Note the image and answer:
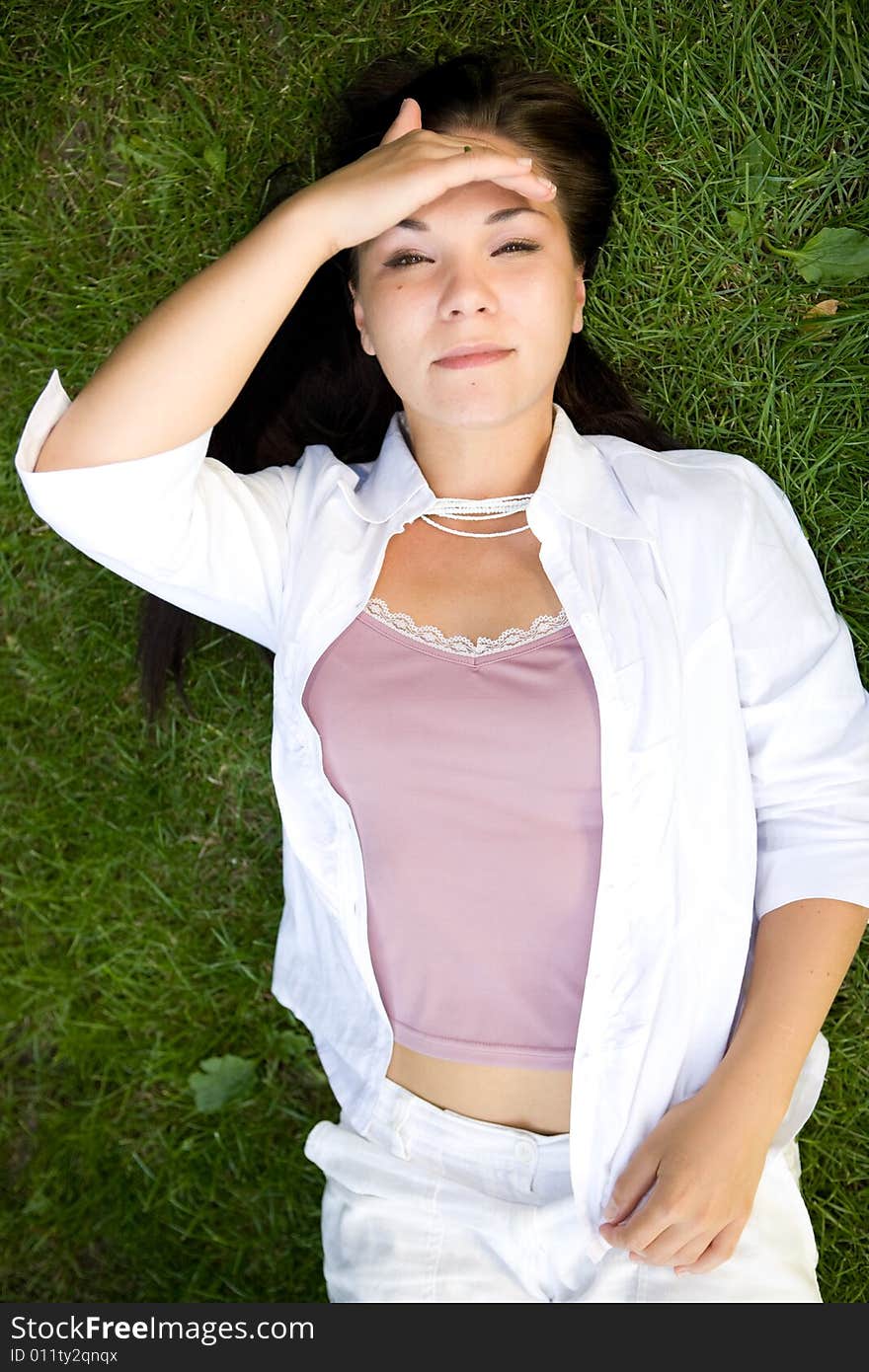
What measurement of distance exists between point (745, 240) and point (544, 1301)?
9.79ft

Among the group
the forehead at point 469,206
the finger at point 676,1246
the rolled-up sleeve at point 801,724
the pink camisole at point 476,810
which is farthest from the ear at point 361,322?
the finger at point 676,1246

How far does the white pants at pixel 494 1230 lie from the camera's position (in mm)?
2814

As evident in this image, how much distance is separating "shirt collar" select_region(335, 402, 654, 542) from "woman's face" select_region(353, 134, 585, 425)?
22 cm

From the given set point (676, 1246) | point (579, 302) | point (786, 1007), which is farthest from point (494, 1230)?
point (579, 302)

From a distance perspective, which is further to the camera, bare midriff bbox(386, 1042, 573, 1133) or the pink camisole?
bare midriff bbox(386, 1042, 573, 1133)

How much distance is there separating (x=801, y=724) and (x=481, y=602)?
0.84 meters

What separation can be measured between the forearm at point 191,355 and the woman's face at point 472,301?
217 millimetres

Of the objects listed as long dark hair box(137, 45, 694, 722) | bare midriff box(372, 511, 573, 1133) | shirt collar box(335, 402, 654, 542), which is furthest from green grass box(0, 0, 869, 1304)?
bare midriff box(372, 511, 573, 1133)

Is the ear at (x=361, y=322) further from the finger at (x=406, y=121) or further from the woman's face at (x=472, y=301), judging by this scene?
the finger at (x=406, y=121)

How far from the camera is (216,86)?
3.58m

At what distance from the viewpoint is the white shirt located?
2740 mm

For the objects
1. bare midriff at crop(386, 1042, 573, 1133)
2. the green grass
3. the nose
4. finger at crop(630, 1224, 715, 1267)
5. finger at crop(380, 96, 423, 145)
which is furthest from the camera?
the green grass

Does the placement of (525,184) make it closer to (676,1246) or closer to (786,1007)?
(786,1007)

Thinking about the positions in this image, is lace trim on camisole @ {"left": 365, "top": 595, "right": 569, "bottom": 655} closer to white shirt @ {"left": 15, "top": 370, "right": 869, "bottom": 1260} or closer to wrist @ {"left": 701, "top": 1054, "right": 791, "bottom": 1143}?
white shirt @ {"left": 15, "top": 370, "right": 869, "bottom": 1260}
